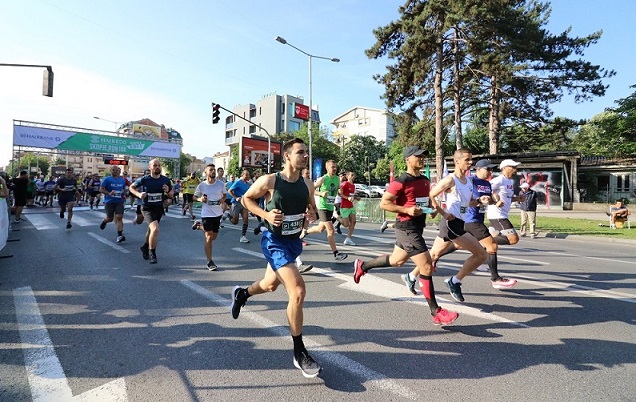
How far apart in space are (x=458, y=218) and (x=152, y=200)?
18.0 ft

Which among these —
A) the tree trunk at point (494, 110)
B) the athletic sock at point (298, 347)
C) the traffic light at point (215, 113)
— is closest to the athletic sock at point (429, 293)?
the athletic sock at point (298, 347)

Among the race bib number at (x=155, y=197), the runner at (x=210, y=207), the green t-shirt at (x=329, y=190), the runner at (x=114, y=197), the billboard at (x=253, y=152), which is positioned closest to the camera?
the runner at (x=210, y=207)

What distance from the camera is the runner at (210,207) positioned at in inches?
262

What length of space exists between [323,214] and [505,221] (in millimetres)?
3414

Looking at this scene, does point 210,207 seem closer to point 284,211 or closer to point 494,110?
point 284,211

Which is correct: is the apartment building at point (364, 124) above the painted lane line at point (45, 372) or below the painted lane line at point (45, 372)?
above

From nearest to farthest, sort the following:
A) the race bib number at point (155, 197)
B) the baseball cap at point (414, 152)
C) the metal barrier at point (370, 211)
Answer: the baseball cap at point (414, 152) → the race bib number at point (155, 197) → the metal barrier at point (370, 211)

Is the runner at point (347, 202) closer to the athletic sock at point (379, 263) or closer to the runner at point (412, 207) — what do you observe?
the athletic sock at point (379, 263)

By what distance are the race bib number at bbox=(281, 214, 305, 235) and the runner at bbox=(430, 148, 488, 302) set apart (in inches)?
72.8

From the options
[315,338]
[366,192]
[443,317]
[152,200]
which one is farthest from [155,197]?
[366,192]

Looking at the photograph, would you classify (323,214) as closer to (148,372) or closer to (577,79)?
(148,372)

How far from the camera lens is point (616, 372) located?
2934 millimetres

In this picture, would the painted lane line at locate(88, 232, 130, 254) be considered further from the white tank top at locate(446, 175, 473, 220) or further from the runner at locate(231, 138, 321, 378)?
the white tank top at locate(446, 175, 473, 220)

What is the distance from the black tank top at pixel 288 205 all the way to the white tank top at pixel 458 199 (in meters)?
2.44
